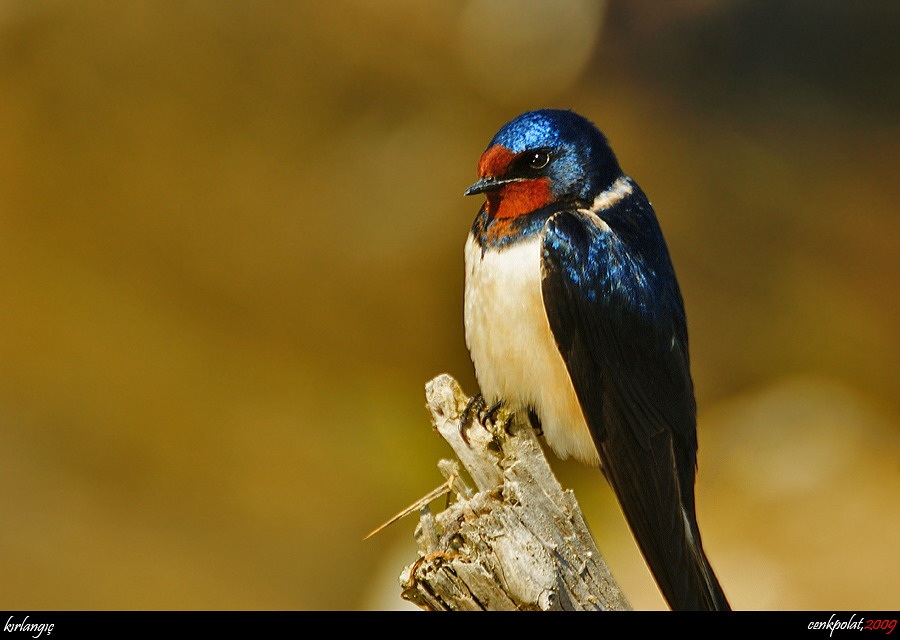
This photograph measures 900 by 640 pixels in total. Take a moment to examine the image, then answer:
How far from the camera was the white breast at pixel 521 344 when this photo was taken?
2662 millimetres

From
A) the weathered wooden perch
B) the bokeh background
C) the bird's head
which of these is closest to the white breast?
the bird's head

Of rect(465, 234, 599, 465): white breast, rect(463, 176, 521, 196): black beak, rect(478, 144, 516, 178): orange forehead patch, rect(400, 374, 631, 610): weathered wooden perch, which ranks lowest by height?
rect(400, 374, 631, 610): weathered wooden perch

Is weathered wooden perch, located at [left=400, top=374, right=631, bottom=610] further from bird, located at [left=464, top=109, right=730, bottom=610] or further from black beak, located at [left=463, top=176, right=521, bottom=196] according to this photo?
black beak, located at [left=463, top=176, right=521, bottom=196]

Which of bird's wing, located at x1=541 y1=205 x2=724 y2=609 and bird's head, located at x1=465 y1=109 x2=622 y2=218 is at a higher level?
bird's head, located at x1=465 y1=109 x2=622 y2=218

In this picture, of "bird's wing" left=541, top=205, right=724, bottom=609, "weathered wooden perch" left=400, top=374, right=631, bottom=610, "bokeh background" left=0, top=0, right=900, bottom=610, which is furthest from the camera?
"bokeh background" left=0, top=0, right=900, bottom=610

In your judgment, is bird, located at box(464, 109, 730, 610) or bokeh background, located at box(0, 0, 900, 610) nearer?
bird, located at box(464, 109, 730, 610)

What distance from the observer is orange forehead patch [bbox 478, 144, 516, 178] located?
268 cm

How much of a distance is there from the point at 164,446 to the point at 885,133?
15.5ft

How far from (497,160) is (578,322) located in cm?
49

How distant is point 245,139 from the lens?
537cm

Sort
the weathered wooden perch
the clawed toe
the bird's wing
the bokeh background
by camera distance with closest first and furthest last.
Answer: the weathered wooden perch < the clawed toe < the bird's wing < the bokeh background

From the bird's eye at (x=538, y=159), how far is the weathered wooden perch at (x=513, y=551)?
2.68 feet

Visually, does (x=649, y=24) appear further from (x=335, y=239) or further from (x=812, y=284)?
(x=335, y=239)

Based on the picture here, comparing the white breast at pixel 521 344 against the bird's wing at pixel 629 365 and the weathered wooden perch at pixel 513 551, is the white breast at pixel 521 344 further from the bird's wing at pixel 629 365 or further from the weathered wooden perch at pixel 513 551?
the weathered wooden perch at pixel 513 551
